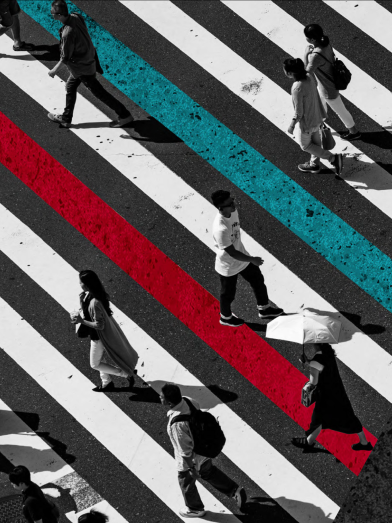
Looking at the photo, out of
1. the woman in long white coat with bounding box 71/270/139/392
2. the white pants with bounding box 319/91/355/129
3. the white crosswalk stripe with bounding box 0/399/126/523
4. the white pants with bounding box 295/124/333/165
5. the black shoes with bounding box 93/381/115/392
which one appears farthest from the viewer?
the white pants with bounding box 319/91/355/129

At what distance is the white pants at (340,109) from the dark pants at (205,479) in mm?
4786

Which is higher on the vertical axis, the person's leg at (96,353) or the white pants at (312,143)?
the white pants at (312,143)

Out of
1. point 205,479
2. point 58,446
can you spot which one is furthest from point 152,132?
point 205,479

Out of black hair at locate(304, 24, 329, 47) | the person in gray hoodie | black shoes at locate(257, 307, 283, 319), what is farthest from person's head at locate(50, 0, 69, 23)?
black shoes at locate(257, 307, 283, 319)

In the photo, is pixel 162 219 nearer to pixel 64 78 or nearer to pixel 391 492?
pixel 64 78

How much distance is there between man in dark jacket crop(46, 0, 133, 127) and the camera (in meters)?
11.4

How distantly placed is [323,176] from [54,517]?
5359mm

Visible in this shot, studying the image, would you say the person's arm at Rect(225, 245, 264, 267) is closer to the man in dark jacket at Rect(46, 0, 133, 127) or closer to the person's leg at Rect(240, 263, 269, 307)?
the person's leg at Rect(240, 263, 269, 307)

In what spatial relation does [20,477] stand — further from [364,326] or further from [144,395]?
[364,326]

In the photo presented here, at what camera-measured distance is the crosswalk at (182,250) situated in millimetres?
10109

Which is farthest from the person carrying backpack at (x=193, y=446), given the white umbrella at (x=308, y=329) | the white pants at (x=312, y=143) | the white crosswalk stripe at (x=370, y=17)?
the white crosswalk stripe at (x=370, y=17)

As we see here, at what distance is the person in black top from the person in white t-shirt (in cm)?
305

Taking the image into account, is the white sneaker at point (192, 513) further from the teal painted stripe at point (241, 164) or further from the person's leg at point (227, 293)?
the teal painted stripe at point (241, 164)

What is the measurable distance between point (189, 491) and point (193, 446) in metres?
0.86
